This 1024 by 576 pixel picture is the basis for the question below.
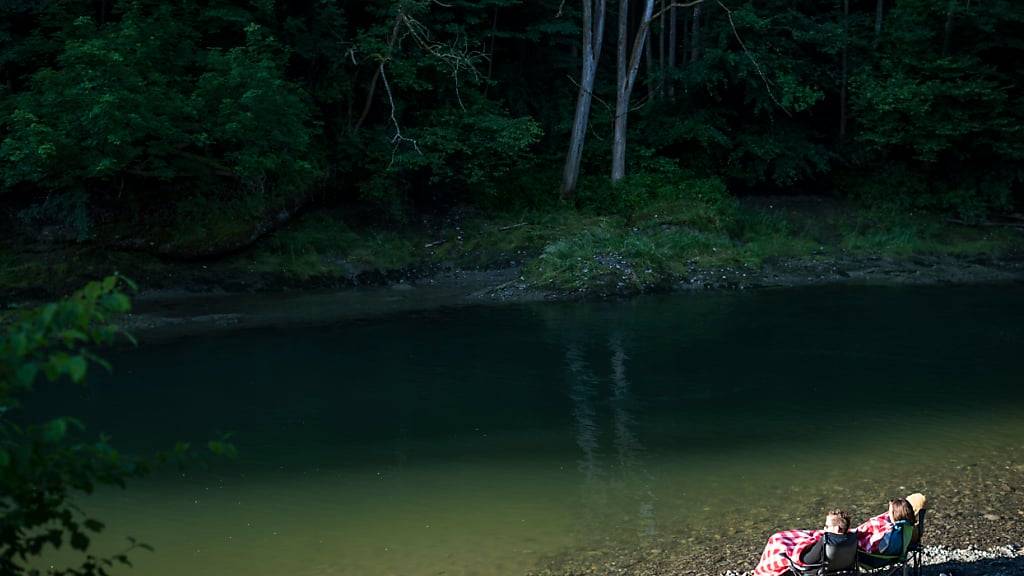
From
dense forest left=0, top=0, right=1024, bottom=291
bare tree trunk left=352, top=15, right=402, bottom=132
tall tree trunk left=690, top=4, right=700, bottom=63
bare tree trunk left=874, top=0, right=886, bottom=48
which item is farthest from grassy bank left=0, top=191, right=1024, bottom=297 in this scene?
bare tree trunk left=874, top=0, right=886, bottom=48

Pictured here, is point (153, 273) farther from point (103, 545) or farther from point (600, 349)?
point (103, 545)

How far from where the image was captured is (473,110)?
2542 cm

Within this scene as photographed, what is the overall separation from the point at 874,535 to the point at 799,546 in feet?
2.00

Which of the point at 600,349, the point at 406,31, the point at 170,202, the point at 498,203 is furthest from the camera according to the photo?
the point at 498,203

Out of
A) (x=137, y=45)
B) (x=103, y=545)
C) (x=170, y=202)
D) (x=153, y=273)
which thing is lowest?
(x=103, y=545)

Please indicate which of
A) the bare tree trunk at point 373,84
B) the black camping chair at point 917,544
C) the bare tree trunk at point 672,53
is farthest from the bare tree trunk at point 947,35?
the black camping chair at point 917,544

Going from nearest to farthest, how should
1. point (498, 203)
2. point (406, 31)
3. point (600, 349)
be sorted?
point (600, 349)
point (406, 31)
point (498, 203)

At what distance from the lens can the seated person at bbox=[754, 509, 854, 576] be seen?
6.84m

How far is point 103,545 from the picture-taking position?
8.76 m

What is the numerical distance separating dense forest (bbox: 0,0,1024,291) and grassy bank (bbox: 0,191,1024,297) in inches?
19.5

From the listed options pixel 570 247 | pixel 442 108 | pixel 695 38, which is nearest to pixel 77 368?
pixel 570 247

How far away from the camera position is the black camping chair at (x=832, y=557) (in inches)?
268

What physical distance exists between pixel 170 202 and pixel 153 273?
2.11 meters

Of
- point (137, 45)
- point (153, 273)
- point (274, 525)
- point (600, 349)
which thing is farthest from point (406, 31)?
point (274, 525)
